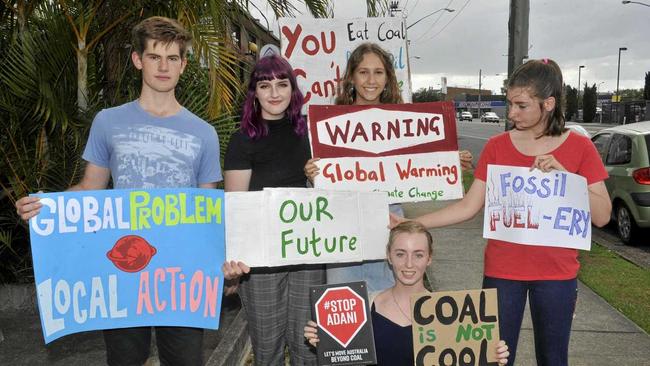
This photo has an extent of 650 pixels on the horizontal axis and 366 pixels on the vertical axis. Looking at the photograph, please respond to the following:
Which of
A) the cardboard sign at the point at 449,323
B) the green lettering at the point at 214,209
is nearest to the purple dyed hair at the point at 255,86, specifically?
the green lettering at the point at 214,209

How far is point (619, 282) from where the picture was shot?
650 centimetres

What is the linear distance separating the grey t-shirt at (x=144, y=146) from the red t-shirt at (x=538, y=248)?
52.4 inches

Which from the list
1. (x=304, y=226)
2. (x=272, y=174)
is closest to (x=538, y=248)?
(x=304, y=226)

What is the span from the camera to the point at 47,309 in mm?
2561

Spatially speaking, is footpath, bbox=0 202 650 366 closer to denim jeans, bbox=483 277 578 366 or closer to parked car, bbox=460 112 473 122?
denim jeans, bbox=483 277 578 366

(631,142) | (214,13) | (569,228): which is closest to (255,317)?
(569,228)

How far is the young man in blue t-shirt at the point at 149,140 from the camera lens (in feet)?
8.30

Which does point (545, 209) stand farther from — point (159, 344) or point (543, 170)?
point (159, 344)

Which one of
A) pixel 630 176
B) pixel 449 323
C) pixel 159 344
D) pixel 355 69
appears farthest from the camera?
pixel 630 176

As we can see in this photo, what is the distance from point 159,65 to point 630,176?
7.26 meters

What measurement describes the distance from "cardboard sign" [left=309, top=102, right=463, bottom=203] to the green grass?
117 inches

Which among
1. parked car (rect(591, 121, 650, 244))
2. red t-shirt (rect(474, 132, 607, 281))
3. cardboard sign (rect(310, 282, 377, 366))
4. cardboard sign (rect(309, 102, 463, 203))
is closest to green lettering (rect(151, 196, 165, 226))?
cardboard sign (rect(310, 282, 377, 366))

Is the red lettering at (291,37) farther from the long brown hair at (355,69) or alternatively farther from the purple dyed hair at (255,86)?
the purple dyed hair at (255,86)

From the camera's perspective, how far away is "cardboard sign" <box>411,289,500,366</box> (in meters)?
2.49
